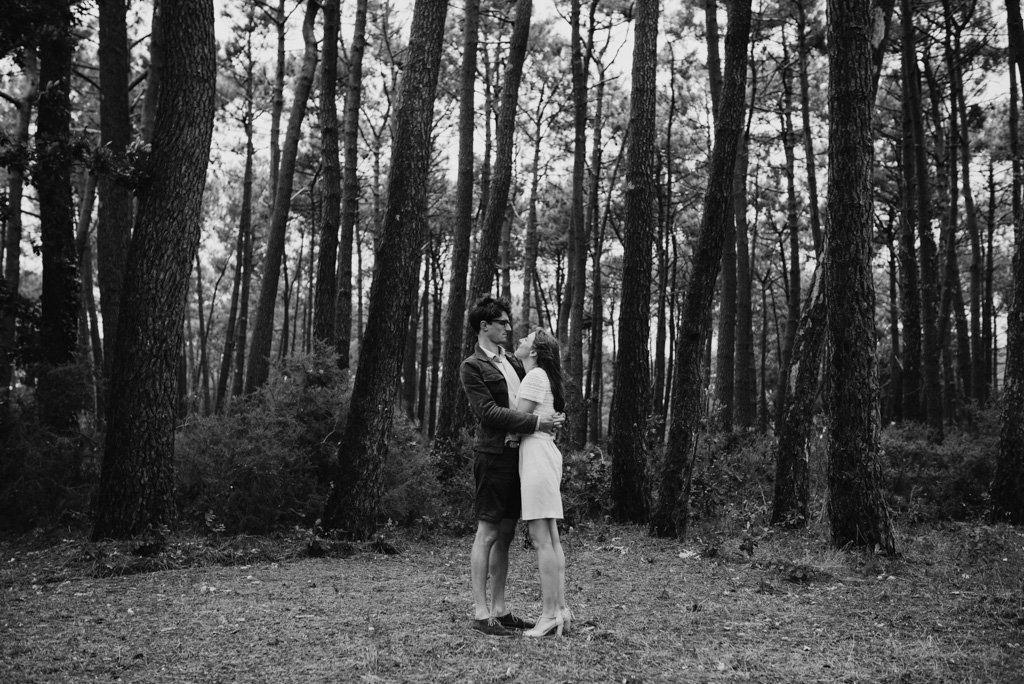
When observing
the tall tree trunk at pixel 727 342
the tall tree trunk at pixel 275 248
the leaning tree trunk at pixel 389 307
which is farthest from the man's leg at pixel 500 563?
the tall tree trunk at pixel 727 342

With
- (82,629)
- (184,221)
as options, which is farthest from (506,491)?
(184,221)

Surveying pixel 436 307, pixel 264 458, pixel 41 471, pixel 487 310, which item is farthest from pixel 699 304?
pixel 436 307

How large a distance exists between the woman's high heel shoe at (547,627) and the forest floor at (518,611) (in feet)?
0.29

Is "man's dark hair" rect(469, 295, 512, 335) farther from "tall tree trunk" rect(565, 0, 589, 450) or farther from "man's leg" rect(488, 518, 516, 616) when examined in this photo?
"tall tree trunk" rect(565, 0, 589, 450)

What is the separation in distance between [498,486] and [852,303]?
4273mm

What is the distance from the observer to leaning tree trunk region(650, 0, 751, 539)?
866 cm

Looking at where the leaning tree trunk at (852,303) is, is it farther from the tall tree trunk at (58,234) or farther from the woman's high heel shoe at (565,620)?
the tall tree trunk at (58,234)

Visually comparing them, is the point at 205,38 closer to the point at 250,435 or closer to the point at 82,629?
the point at 250,435

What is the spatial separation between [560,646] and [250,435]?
5731 millimetres

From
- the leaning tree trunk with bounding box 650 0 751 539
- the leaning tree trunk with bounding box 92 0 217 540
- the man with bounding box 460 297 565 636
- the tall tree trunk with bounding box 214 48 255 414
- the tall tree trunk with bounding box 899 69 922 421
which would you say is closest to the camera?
the man with bounding box 460 297 565 636

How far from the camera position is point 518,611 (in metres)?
5.37

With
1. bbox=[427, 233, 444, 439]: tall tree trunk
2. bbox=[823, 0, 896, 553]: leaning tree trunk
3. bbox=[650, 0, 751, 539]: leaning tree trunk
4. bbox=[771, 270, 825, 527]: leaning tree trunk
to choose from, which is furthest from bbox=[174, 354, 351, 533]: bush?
bbox=[427, 233, 444, 439]: tall tree trunk

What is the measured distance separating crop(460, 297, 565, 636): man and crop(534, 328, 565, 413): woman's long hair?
0.18 meters

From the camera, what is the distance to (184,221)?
304 inches
